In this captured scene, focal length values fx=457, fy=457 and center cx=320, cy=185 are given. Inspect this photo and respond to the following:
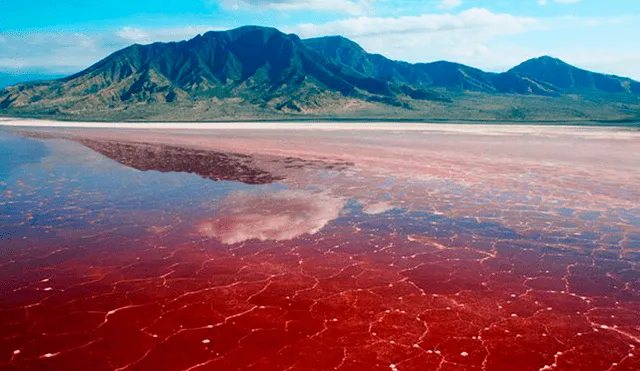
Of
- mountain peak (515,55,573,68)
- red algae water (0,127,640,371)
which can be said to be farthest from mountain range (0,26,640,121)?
red algae water (0,127,640,371)

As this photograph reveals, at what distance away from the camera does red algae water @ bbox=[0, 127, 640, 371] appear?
202 inches

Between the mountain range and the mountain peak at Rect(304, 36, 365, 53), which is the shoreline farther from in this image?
the mountain peak at Rect(304, 36, 365, 53)

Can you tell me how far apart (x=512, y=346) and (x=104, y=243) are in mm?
7319

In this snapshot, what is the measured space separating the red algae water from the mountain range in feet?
178

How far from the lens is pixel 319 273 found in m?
7.39

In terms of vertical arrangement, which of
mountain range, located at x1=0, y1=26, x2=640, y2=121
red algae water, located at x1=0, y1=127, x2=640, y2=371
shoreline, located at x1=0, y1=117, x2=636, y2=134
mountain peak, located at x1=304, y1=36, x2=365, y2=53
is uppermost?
mountain peak, located at x1=304, y1=36, x2=365, y2=53

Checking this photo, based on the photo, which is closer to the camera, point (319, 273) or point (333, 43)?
point (319, 273)

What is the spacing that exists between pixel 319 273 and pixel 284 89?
9215cm

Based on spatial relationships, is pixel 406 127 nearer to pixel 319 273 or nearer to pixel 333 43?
pixel 319 273

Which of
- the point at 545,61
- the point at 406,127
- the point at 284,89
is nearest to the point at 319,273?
the point at 406,127

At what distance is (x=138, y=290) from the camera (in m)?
6.69

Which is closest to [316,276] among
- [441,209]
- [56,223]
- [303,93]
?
[441,209]

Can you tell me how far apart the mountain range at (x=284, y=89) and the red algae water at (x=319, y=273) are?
2134 inches

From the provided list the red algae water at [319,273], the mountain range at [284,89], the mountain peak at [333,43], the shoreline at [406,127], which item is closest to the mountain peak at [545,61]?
the mountain range at [284,89]
